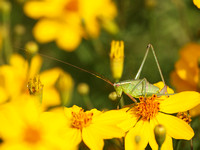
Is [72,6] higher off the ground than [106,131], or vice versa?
[72,6]

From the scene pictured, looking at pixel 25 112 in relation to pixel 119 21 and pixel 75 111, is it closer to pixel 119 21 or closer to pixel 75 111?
pixel 75 111

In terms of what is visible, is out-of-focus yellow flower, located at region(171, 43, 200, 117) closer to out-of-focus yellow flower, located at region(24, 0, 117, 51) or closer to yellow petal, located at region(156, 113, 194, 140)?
yellow petal, located at region(156, 113, 194, 140)

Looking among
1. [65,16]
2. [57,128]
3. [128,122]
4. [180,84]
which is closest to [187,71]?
[180,84]

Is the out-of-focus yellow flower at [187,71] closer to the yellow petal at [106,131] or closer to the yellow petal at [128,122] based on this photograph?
the yellow petal at [128,122]

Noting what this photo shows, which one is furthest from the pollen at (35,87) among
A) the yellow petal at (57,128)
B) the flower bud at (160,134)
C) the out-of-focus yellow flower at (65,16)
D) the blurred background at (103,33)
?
the out-of-focus yellow flower at (65,16)

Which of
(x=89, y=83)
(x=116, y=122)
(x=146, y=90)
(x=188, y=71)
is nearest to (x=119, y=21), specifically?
(x=89, y=83)

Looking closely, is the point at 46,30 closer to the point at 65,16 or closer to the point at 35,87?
the point at 65,16
